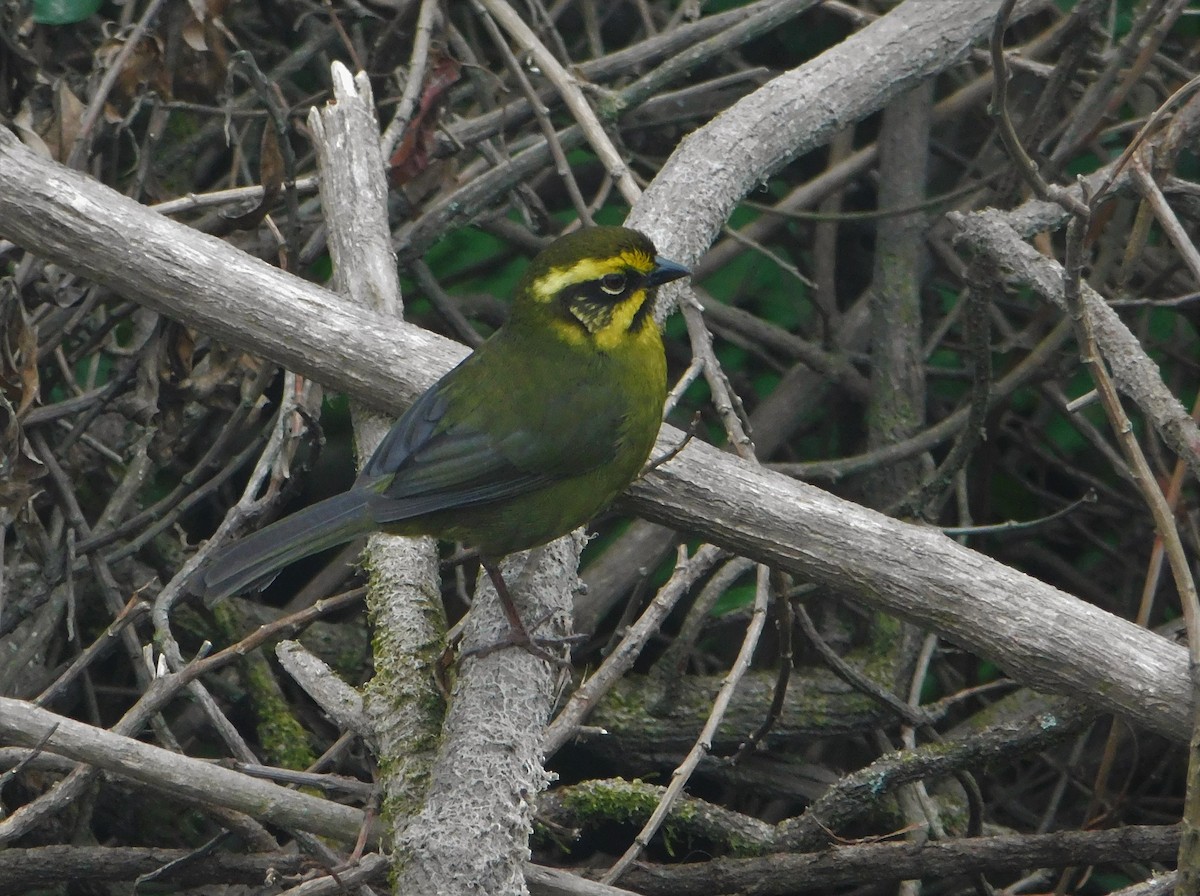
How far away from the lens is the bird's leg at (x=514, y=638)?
110 inches

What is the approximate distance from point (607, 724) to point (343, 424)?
1.55 meters

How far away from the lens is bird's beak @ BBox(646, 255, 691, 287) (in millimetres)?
3412

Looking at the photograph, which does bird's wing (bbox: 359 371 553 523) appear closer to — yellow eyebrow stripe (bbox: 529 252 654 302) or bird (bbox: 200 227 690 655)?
bird (bbox: 200 227 690 655)

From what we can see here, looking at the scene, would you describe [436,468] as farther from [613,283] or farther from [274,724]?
[274,724]

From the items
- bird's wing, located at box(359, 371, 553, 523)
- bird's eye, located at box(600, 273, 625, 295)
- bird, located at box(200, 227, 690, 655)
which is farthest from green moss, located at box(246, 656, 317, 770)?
bird's eye, located at box(600, 273, 625, 295)

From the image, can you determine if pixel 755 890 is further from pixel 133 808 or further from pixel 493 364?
pixel 133 808

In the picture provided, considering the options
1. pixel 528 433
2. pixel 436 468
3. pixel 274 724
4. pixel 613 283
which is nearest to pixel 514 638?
pixel 436 468

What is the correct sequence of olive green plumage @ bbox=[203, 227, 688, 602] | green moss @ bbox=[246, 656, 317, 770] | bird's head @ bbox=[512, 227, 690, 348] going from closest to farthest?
olive green plumage @ bbox=[203, 227, 688, 602], bird's head @ bbox=[512, 227, 690, 348], green moss @ bbox=[246, 656, 317, 770]

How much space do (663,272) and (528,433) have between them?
1.82ft

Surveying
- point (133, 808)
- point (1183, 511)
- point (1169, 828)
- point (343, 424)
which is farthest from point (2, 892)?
point (1183, 511)

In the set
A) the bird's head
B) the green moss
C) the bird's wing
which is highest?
the bird's head

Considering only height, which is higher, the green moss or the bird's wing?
the bird's wing

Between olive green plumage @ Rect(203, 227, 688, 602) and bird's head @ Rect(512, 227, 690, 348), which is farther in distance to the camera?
bird's head @ Rect(512, 227, 690, 348)

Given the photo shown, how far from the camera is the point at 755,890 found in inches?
126
